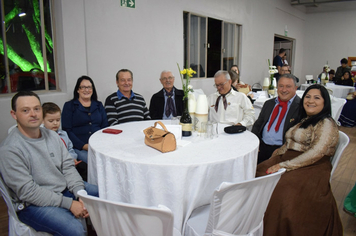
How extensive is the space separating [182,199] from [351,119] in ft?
20.4

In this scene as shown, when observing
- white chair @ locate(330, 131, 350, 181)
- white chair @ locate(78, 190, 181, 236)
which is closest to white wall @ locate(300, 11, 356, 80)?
white chair @ locate(330, 131, 350, 181)

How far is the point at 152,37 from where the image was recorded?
15.0ft

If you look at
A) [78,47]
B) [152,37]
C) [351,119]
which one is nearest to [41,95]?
[78,47]

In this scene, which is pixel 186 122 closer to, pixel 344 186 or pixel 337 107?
pixel 344 186

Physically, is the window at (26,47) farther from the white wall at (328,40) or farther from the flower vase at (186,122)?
the white wall at (328,40)

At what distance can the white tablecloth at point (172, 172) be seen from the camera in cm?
146

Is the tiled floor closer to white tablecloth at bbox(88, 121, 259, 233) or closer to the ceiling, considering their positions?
white tablecloth at bbox(88, 121, 259, 233)

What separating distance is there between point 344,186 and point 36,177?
3205mm

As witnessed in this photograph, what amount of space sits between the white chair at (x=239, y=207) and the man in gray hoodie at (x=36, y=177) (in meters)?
0.77

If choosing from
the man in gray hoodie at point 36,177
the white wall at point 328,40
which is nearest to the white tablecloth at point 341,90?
the white wall at point 328,40

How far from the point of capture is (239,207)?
1.20m

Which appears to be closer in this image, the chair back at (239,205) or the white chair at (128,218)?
the white chair at (128,218)

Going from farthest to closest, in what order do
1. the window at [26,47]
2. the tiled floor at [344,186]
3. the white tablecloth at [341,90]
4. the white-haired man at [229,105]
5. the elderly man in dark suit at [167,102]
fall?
the white tablecloth at [341,90] < the elderly man in dark suit at [167,102] < the window at [26,47] < the white-haired man at [229,105] < the tiled floor at [344,186]

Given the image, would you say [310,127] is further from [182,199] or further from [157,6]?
[157,6]
